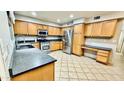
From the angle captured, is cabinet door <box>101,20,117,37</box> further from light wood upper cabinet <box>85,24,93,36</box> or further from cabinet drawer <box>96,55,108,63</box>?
cabinet drawer <box>96,55,108,63</box>

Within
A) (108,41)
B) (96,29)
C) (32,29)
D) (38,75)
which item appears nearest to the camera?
(38,75)

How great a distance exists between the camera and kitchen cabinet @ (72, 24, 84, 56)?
4.24 metres

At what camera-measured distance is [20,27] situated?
380cm

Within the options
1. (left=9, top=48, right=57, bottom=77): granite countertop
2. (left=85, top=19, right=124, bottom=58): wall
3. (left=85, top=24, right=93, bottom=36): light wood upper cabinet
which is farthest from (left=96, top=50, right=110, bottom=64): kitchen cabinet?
(left=9, top=48, right=57, bottom=77): granite countertop

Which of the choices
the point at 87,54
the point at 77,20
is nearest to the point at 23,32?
the point at 77,20

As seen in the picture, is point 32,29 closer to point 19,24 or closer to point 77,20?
point 19,24

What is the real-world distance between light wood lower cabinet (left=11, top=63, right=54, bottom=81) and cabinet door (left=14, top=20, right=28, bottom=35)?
3399 mm

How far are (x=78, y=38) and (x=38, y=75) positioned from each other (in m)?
3.73

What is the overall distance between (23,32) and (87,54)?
3981 millimetres

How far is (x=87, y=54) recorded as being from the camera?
438 centimetres

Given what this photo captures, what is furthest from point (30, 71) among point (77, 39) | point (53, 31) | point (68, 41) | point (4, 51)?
point (53, 31)

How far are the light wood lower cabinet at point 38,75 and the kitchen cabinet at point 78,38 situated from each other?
3340mm

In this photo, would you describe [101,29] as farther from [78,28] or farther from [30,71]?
[30,71]

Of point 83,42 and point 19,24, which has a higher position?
point 19,24
